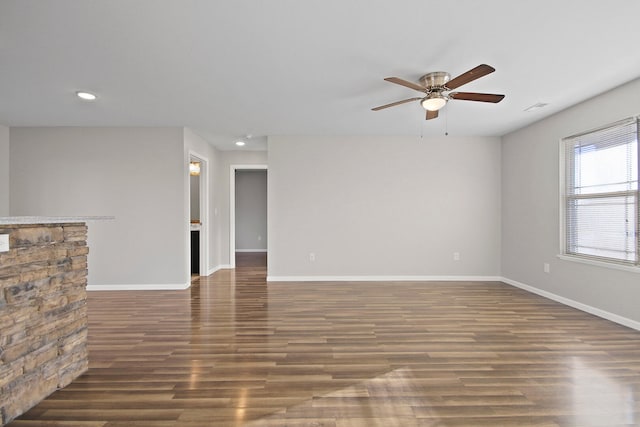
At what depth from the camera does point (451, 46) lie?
8.16ft

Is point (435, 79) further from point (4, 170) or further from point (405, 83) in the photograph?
point (4, 170)

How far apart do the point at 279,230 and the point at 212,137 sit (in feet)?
6.47

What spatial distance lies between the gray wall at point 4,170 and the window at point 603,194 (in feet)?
25.7

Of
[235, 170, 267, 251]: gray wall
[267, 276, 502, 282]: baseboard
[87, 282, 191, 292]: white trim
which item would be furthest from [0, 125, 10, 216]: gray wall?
[235, 170, 267, 251]: gray wall

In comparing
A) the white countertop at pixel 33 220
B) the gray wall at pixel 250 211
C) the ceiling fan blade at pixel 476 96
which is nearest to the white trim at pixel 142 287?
the white countertop at pixel 33 220

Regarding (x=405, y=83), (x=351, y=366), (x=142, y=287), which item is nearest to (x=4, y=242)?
(x=351, y=366)

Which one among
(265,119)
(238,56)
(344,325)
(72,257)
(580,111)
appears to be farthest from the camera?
(265,119)

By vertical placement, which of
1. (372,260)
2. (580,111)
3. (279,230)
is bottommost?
(372,260)

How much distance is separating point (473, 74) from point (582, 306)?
125 inches

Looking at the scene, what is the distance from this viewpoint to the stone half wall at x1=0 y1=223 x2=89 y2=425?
1718mm

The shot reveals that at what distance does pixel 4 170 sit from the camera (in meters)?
4.75

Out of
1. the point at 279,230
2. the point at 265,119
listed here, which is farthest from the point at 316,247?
the point at 265,119

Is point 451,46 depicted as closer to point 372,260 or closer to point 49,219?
point 49,219

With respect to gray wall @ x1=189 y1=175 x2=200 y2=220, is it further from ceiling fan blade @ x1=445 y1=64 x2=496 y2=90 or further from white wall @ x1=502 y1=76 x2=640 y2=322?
white wall @ x1=502 y1=76 x2=640 y2=322
